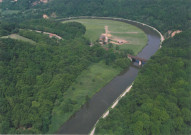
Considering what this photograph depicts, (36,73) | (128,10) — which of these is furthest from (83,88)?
(128,10)

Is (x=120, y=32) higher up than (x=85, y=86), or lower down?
higher up

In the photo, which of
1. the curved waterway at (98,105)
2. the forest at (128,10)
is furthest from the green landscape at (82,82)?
the forest at (128,10)

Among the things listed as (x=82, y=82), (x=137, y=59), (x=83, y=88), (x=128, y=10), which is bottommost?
(x=83, y=88)

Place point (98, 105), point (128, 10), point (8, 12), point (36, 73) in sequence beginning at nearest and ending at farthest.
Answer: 1. point (98, 105)
2. point (36, 73)
3. point (128, 10)
4. point (8, 12)

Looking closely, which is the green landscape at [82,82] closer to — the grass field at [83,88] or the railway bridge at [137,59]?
the grass field at [83,88]

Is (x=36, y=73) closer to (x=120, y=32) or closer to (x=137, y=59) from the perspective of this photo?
(x=137, y=59)

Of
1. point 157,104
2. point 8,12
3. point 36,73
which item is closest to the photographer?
point 157,104


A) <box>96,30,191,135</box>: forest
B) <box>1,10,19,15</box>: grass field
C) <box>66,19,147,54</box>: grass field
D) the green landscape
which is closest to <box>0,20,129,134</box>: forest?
the green landscape

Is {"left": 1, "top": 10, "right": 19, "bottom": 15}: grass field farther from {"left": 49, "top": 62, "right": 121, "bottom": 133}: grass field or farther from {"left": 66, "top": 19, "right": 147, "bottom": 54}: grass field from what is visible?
{"left": 49, "top": 62, "right": 121, "bottom": 133}: grass field

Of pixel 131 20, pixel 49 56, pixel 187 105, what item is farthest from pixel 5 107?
pixel 131 20
